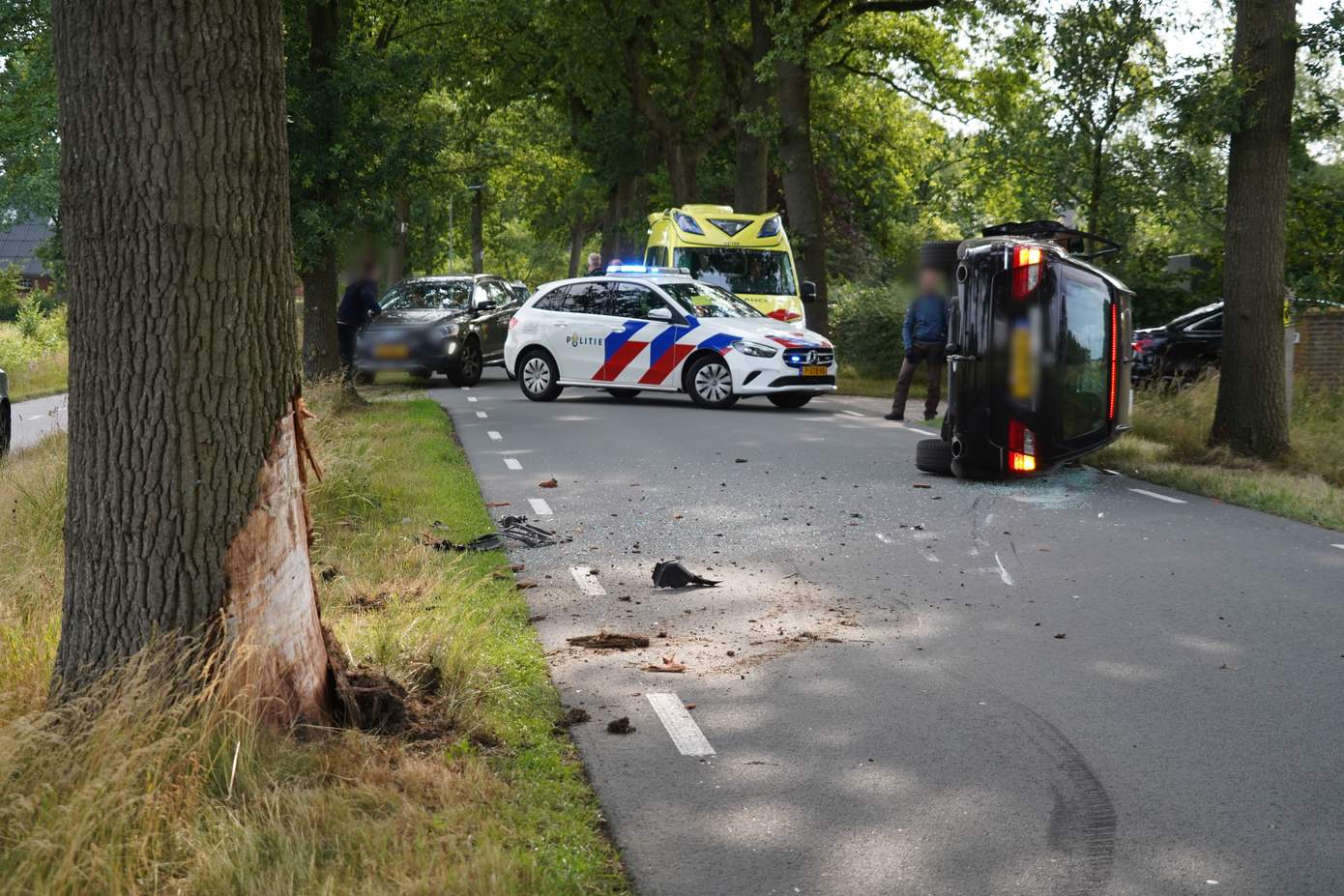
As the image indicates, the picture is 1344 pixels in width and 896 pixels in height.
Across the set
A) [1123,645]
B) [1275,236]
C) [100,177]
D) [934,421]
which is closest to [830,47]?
[934,421]

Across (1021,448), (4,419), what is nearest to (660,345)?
(4,419)

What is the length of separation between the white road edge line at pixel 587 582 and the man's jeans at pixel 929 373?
9.66 metres

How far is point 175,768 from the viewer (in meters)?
4.06

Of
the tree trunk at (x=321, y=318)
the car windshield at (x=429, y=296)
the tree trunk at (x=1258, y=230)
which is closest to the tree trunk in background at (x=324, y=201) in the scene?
the tree trunk at (x=321, y=318)

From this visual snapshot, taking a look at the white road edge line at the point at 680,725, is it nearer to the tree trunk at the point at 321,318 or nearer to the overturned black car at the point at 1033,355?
the overturned black car at the point at 1033,355

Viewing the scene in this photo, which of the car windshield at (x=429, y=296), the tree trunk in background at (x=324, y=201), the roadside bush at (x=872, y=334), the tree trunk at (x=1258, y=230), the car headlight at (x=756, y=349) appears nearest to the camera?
the tree trunk at (x=1258, y=230)

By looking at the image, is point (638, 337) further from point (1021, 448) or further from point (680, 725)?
point (680, 725)

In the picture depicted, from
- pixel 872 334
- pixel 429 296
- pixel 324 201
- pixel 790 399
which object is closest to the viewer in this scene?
pixel 790 399

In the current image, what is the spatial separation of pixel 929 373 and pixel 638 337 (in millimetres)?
4420

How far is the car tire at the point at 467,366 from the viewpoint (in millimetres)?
24719

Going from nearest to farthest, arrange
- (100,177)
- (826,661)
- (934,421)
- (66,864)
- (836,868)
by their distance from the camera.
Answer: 1. (66,864)
2. (836,868)
3. (100,177)
4. (826,661)
5. (934,421)

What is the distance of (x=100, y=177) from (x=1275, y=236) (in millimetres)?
12004

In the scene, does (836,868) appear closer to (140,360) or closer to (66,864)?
(66,864)

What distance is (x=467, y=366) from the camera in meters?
25.0
